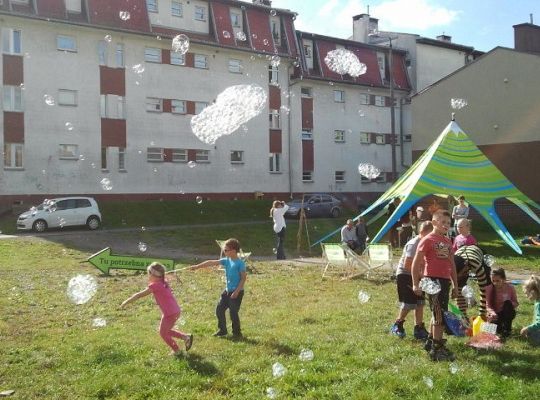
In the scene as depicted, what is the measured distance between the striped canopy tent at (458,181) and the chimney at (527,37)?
838 inches

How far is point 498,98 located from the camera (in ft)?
94.7

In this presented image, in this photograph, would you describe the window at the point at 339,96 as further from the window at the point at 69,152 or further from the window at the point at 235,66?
the window at the point at 69,152

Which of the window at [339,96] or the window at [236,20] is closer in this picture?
the window at [236,20]

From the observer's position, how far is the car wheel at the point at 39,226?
24.8 metres

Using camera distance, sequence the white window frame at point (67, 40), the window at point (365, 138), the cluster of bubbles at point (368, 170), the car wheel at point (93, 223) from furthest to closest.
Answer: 1. the window at point (365, 138)
2. the cluster of bubbles at point (368, 170)
3. the white window frame at point (67, 40)
4. the car wheel at point (93, 223)

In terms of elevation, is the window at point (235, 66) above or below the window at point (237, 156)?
above

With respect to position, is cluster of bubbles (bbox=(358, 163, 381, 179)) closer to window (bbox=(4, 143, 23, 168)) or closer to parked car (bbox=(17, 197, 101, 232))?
parked car (bbox=(17, 197, 101, 232))

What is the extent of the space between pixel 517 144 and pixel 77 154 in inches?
851

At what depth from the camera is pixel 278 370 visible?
6.02 meters

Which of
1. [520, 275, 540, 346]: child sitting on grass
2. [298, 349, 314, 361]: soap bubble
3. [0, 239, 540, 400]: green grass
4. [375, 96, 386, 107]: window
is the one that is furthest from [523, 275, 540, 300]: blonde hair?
[375, 96, 386, 107]: window

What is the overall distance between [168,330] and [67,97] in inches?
1052

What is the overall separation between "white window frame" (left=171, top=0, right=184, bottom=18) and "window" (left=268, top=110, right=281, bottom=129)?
8.11 m

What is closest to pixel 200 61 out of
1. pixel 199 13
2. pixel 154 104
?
pixel 199 13

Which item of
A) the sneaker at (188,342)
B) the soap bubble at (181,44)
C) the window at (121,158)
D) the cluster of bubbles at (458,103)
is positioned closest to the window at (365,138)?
the cluster of bubbles at (458,103)
